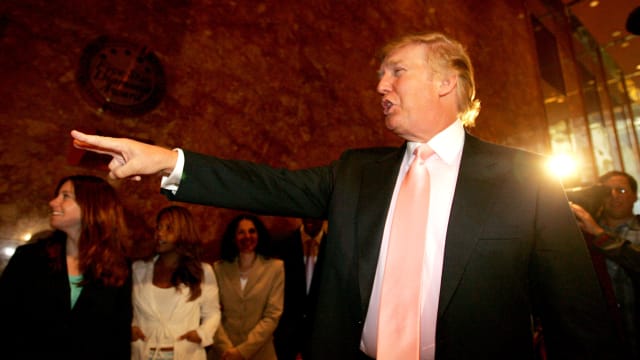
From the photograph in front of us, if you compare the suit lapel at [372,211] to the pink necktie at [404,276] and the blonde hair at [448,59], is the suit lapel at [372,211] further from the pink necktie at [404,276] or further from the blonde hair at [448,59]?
the blonde hair at [448,59]

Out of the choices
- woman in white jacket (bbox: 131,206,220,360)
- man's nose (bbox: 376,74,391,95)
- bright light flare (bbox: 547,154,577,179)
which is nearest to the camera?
man's nose (bbox: 376,74,391,95)

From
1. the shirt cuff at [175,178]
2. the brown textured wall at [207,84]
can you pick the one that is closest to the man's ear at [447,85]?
the shirt cuff at [175,178]

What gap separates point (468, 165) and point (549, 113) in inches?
262

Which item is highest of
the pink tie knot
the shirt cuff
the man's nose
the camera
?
the man's nose

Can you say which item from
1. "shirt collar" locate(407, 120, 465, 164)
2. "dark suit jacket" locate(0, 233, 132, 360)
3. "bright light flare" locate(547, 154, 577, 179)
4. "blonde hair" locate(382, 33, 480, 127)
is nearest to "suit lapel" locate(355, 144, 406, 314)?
"shirt collar" locate(407, 120, 465, 164)

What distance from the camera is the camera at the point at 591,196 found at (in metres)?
2.67

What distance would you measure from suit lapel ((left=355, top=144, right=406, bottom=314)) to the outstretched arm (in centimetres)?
58

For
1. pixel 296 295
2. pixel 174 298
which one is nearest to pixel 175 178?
pixel 174 298

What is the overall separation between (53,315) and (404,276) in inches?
70.3

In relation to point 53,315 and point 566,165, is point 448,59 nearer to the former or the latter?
point 53,315

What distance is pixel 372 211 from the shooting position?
3.81 ft

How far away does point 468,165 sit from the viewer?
1190 mm

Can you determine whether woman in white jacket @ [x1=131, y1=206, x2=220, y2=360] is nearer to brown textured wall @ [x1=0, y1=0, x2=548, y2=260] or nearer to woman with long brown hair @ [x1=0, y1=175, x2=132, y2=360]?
woman with long brown hair @ [x1=0, y1=175, x2=132, y2=360]

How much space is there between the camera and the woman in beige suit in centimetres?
261
